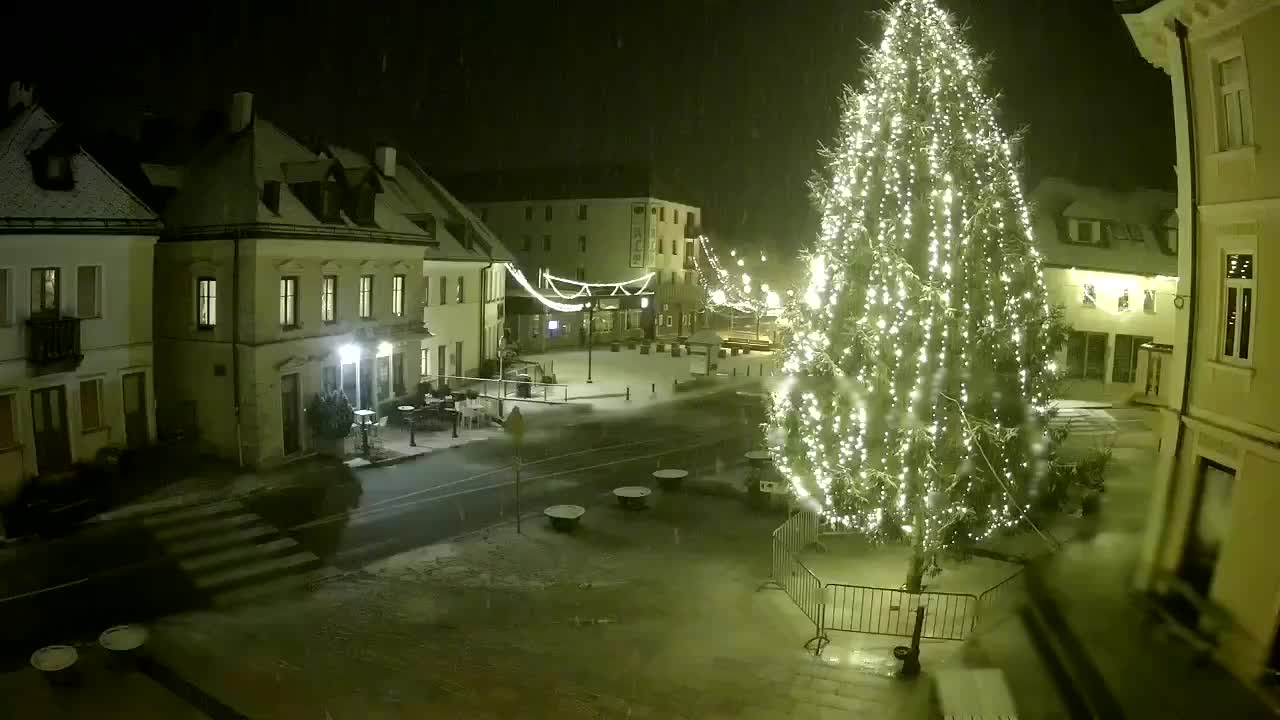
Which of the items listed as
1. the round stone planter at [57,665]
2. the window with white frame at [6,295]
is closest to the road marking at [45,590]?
the round stone planter at [57,665]

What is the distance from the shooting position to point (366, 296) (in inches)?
1126

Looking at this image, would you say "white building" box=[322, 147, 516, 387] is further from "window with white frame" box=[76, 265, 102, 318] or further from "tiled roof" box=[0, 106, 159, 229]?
"window with white frame" box=[76, 265, 102, 318]

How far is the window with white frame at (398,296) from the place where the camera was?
3006 cm

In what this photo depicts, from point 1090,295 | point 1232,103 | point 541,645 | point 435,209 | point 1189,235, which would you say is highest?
point 435,209

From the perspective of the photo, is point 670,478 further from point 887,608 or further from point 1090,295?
point 1090,295

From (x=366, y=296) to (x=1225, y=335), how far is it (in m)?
23.4

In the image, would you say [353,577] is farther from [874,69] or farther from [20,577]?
[874,69]

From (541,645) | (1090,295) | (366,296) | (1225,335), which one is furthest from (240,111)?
(1090,295)

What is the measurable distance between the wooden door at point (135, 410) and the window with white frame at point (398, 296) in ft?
28.1

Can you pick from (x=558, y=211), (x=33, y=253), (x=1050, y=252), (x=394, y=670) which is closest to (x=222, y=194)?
(x=33, y=253)

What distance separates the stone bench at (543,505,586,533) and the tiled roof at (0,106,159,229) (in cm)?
1291

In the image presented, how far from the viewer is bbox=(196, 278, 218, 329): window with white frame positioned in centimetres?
2428

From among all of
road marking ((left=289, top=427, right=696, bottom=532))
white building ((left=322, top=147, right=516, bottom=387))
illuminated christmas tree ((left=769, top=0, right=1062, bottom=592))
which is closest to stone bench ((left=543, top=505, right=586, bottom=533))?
road marking ((left=289, top=427, right=696, bottom=532))

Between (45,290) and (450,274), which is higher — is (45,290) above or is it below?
below
